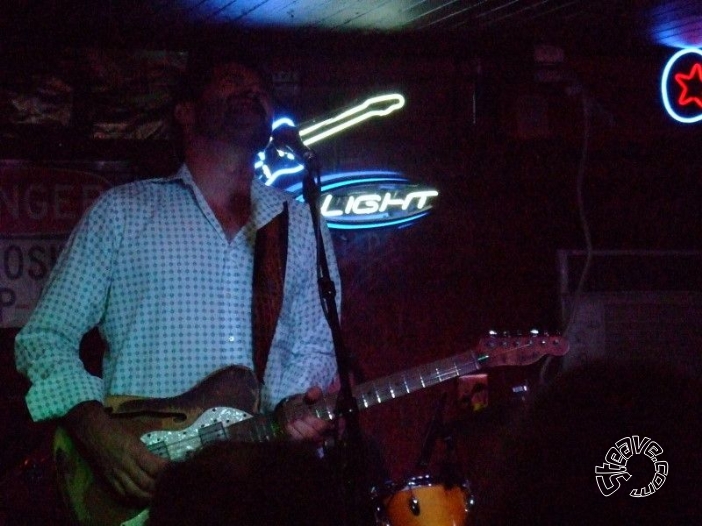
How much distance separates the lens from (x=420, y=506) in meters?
4.85

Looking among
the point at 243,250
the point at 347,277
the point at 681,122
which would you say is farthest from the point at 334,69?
the point at 243,250

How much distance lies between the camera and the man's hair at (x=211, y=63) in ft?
11.2

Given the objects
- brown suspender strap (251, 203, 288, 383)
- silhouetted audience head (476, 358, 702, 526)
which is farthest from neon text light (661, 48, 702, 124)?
silhouetted audience head (476, 358, 702, 526)

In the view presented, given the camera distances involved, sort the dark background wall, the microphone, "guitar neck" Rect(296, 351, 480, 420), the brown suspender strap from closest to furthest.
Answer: the microphone < "guitar neck" Rect(296, 351, 480, 420) < the brown suspender strap < the dark background wall

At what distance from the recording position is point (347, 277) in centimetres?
600

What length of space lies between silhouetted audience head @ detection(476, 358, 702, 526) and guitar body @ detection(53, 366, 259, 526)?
2044 mm

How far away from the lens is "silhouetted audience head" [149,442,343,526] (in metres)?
1.14

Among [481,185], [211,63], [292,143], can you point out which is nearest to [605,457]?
[292,143]

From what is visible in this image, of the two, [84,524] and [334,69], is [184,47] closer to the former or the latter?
[334,69]

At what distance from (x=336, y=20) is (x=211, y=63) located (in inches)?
74.2

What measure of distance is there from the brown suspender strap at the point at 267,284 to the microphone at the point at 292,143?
1.64 feet

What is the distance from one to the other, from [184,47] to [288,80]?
27.0 inches

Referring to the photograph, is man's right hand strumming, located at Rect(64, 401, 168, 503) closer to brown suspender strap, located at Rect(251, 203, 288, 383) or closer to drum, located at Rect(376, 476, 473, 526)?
brown suspender strap, located at Rect(251, 203, 288, 383)

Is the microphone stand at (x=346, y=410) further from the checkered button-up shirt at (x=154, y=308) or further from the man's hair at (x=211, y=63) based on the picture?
the man's hair at (x=211, y=63)
